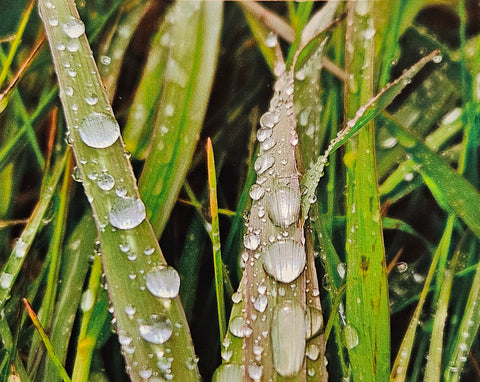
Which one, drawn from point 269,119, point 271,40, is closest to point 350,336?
point 269,119

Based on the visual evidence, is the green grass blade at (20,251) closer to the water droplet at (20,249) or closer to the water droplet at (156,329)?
the water droplet at (20,249)

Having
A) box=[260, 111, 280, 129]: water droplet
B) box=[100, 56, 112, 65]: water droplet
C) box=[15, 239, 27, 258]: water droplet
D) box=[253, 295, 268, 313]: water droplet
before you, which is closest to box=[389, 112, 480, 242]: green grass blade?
box=[260, 111, 280, 129]: water droplet

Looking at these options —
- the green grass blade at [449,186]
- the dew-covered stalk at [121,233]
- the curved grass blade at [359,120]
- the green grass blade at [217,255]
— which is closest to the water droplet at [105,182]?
the dew-covered stalk at [121,233]

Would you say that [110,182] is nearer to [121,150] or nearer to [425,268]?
[121,150]

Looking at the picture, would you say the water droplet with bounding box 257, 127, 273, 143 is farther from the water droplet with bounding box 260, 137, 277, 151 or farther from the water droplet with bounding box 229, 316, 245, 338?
the water droplet with bounding box 229, 316, 245, 338

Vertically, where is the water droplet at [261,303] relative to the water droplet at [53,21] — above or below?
below

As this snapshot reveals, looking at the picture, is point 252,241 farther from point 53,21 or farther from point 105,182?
point 53,21
